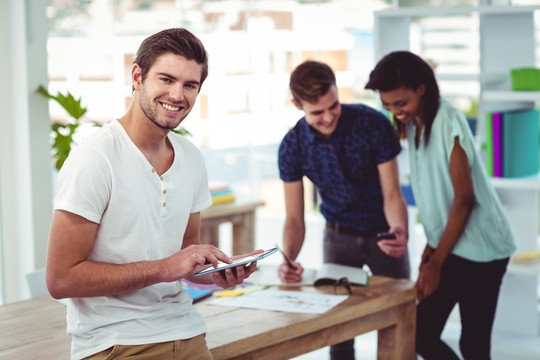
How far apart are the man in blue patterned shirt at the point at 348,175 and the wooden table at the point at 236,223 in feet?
4.72

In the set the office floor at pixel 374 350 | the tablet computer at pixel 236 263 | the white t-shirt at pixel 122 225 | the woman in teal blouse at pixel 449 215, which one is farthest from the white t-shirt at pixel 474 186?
the office floor at pixel 374 350

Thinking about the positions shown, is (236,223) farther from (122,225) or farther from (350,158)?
(122,225)

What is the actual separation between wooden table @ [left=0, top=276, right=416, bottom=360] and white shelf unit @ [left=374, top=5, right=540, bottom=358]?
1.52m

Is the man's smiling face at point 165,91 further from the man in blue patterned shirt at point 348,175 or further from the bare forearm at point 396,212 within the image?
the bare forearm at point 396,212

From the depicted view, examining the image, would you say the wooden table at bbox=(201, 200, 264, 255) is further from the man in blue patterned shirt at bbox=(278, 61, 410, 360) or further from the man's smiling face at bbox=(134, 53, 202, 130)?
the man's smiling face at bbox=(134, 53, 202, 130)

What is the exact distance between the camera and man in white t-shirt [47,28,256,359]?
1879mm

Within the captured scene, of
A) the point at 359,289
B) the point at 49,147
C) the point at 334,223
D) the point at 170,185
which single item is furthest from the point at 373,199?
the point at 49,147

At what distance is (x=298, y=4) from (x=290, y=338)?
4.68 meters

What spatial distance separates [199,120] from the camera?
649 cm

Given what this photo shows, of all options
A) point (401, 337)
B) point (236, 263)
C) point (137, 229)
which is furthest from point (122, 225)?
point (401, 337)

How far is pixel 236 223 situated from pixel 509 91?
171 centimetres

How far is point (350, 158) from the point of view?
10.2 ft

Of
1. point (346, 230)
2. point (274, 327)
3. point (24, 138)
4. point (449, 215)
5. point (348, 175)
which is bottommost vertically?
point (274, 327)

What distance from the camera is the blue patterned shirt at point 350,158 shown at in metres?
3.11
